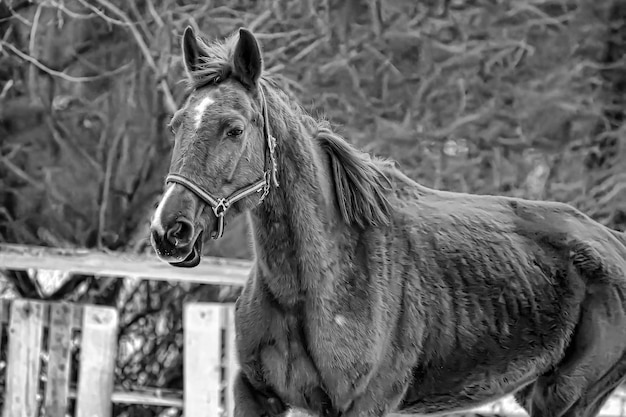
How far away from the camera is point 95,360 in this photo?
6324 mm

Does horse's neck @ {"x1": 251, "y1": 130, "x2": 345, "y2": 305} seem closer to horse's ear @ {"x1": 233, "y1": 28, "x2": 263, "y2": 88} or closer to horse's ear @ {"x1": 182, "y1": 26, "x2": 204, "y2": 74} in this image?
horse's ear @ {"x1": 233, "y1": 28, "x2": 263, "y2": 88}

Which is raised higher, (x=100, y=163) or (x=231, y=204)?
(x=231, y=204)

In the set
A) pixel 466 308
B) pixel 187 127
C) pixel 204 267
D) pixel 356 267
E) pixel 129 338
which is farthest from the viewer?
pixel 129 338

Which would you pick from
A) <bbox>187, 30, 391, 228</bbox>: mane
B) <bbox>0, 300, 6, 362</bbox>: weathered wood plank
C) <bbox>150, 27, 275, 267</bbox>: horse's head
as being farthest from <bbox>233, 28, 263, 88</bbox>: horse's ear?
<bbox>0, 300, 6, 362</bbox>: weathered wood plank

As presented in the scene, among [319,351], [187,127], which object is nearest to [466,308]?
[319,351]

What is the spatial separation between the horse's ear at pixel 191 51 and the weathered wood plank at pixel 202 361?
9.42ft

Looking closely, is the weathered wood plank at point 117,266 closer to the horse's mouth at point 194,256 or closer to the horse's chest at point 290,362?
the horse's chest at point 290,362

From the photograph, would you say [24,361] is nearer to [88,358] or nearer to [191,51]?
[88,358]

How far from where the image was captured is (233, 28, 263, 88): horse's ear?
354 centimetres

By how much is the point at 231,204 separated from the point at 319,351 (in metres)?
0.65

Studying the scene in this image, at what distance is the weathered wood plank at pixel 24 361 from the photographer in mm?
6293

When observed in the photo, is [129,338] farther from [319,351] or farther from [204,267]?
[319,351]

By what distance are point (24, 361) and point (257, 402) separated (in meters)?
3.11

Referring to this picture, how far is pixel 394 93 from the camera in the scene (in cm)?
894
